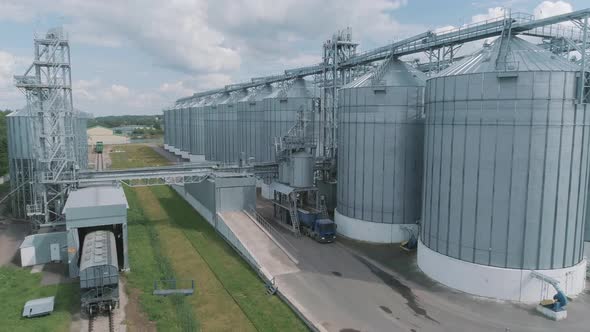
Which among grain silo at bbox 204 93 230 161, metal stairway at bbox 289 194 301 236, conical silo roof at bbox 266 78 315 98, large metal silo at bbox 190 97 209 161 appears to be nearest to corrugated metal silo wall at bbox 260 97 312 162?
conical silo roof at bbox 266 78 315 98

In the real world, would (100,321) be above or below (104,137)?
below

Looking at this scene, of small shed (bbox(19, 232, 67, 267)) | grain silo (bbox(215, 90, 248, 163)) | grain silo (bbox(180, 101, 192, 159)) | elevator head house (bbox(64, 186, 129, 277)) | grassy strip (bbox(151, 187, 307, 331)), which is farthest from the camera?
grain silo (bbox(180, 101, 192, 159))

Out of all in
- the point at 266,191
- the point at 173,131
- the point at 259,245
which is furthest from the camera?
the point at 173,131

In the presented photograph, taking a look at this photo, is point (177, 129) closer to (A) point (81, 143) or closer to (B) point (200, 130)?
(B) point (200, 130)

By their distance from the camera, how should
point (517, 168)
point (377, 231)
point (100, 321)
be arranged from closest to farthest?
point (100, 321), point (517, 168), point (377, 231)

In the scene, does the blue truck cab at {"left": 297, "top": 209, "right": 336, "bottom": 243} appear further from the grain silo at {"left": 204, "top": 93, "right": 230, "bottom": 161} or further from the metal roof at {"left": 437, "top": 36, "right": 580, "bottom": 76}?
the grain silo at {"left": 204, "top": 93, "right": 230, "bottom": 161}

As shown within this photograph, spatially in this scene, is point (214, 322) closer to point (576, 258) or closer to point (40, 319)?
point (40, 319)

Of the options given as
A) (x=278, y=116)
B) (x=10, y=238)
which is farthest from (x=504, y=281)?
(x=10, y=238)

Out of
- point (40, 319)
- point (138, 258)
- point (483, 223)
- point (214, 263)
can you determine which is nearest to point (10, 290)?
point (40, 319)
